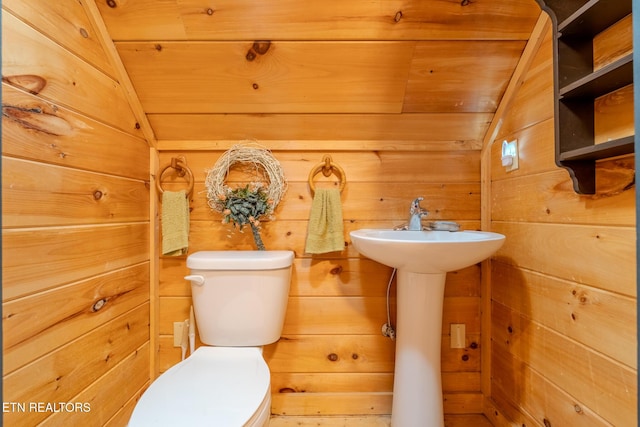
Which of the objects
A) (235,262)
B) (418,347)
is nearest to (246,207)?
(235,262)

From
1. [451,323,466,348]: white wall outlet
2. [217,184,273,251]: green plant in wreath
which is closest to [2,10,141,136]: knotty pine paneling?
[217,184,273,251]: green plant in wreath

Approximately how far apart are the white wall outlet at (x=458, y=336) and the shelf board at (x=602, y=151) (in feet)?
2.81

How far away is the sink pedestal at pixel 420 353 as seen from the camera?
3.71ft

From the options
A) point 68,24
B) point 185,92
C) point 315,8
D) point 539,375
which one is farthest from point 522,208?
point 68,24

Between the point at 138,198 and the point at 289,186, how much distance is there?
62cm

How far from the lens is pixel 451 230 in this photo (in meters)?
1.24

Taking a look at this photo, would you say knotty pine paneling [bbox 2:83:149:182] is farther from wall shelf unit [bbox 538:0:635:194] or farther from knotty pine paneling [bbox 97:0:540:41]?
wall shelf unit [bbox 538:0:635:194]

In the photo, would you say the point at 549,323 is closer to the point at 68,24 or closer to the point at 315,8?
the point at 315,8

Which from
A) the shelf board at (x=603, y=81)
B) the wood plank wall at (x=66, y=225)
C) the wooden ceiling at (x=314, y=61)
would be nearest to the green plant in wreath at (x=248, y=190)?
the wooden ceiling at (x=314, y=61)

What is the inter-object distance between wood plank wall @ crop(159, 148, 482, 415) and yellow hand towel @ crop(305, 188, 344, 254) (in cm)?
7

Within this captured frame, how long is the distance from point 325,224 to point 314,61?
0.65m

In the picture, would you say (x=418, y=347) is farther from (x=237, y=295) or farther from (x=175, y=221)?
(x=175, y=221)

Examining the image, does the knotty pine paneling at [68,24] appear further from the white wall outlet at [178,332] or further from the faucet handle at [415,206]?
the faucet handle at [415,206]

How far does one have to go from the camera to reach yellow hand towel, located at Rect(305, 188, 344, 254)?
1.35 meters
